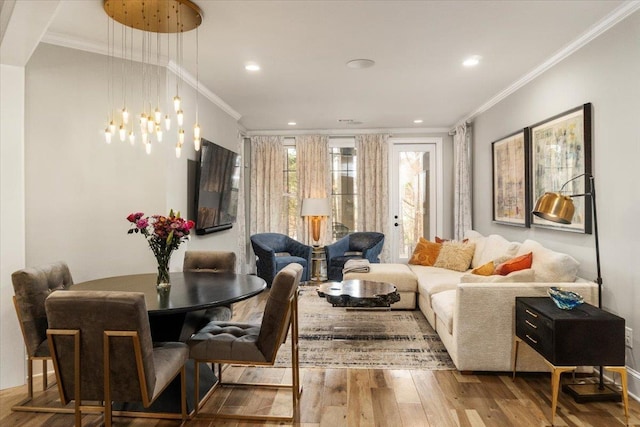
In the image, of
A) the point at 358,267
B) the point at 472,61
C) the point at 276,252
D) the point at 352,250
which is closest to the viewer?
the point at 472,61

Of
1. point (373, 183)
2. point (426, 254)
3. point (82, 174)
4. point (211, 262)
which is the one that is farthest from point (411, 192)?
point (82, 174)

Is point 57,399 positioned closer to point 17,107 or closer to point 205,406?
point 205,406

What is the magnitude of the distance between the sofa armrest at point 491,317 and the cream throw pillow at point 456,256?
2.11m

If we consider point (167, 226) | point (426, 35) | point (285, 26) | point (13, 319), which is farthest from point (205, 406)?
point (426, 35)

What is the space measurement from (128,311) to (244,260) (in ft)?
18.2

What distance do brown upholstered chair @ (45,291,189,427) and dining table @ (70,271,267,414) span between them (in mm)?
283

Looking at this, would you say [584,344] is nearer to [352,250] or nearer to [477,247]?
[477,247]

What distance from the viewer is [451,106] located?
5.69 meters

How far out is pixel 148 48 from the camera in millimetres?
3488

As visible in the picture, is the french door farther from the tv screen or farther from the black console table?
the black console table

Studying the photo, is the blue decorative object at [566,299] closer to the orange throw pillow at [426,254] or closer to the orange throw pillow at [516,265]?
the orange throw pillow at [516,265]

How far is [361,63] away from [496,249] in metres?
2.55

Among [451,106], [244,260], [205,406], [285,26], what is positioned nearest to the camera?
[205,406]

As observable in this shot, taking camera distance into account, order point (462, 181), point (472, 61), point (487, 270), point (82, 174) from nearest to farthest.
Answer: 1. point (82, 174)
2. point (487, 270)
3. point (472, 61)
4. point (462, 181)
